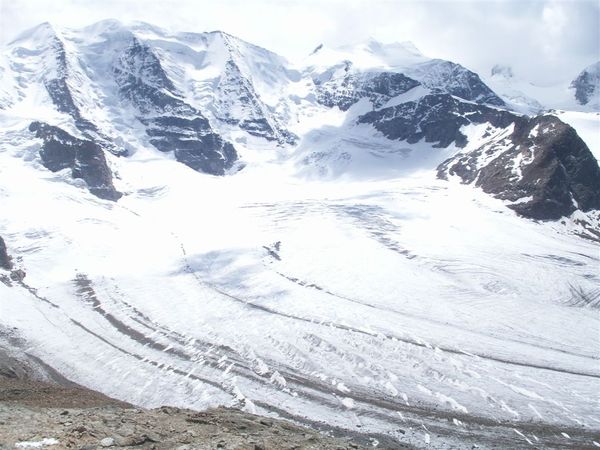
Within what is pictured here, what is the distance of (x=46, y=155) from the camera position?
537 feet

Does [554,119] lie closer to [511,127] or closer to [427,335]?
[511,127]

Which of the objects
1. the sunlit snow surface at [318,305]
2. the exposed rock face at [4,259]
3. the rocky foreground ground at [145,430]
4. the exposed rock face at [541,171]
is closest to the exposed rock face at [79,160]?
the sunlit snow surface at [318,305]

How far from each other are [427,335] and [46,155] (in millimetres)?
127976

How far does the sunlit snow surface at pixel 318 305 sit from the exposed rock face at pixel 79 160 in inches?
307

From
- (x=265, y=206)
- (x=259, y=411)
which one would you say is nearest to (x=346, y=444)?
(x=259, y=411)

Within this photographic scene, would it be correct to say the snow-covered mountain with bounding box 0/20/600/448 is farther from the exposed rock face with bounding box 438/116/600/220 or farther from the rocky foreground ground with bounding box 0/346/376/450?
the rocky foreground ground with bounding box 0/346/376/450

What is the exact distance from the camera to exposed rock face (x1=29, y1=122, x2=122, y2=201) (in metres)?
158

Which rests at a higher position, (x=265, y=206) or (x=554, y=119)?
(x=554, y=119)

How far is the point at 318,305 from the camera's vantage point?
3248 inches

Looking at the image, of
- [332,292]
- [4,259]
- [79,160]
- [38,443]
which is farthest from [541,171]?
[38,443]

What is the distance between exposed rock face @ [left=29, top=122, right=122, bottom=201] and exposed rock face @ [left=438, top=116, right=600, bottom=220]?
10018cm

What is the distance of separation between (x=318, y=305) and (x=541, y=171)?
94.3 metres

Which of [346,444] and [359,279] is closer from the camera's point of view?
[346,444]

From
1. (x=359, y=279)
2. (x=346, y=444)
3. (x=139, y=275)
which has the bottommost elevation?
(x=139, y=275)
